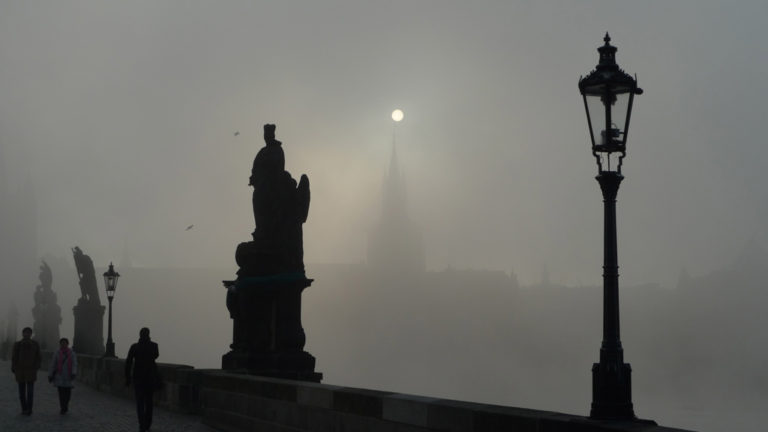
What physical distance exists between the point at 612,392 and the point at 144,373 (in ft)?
32.5

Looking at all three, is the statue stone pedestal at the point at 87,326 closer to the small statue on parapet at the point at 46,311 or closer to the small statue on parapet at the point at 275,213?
the small statue on parapet at the point at 46,311

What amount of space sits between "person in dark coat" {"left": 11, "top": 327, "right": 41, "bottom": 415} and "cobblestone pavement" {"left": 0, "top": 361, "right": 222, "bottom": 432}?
1.12 ft

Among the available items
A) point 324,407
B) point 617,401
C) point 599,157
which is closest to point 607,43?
point 599,157

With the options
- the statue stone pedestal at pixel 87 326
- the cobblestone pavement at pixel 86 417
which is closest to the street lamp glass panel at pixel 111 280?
the cobblestone pavement at pixel 86 417

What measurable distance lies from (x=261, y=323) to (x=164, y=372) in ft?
7.88

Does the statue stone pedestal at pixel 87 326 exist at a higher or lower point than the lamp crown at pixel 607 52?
lower

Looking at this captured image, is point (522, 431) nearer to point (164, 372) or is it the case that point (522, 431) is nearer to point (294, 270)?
point (294, 270)

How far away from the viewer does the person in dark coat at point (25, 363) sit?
19.5 meters

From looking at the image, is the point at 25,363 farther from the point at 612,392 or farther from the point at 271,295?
the point at 612,392

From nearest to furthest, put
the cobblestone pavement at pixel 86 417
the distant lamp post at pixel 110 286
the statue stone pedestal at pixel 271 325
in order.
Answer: the cobblestone pavement at pixel 86 417, the statue stone pedestal at pixel 271 325, the distant lamp post at pixel 110 286

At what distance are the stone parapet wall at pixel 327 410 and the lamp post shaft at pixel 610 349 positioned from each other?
1.01 feet

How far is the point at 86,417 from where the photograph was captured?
19.6 meters

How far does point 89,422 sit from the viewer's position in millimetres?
18422

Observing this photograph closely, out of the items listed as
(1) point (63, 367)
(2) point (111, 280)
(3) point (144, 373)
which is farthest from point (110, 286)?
(3) point (144, 373)
